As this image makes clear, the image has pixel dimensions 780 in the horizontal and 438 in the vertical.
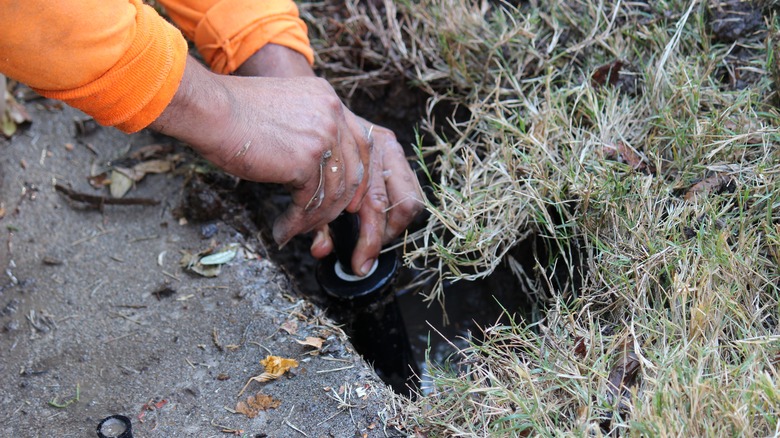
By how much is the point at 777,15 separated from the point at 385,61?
1.09 m

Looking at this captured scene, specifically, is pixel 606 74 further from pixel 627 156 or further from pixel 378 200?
pixel 378 200

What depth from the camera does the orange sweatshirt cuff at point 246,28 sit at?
73.3 inches

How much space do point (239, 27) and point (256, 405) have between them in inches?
37.1

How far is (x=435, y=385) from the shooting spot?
4.77 ft

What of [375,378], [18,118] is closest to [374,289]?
[375,378]

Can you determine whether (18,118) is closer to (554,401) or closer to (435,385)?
(435,385)

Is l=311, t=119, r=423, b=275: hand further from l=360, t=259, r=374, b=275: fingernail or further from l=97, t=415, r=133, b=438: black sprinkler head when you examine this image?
l=97, t=415, r=133, b=438: black sprinkler head

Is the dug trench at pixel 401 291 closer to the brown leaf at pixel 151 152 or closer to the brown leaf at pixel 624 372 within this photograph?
the brown leaf at pixel 151 152

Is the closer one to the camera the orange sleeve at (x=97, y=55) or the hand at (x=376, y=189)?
the orange sleeve at (x=97, y=55)

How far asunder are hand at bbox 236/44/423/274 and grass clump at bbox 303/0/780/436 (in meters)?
0.09

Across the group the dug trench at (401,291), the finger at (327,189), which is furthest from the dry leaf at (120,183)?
the finger at (327,189)

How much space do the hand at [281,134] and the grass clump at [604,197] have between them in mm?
244

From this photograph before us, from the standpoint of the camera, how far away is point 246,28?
1.87m

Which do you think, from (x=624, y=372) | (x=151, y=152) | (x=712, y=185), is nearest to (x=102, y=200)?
(x=151, y=152)
